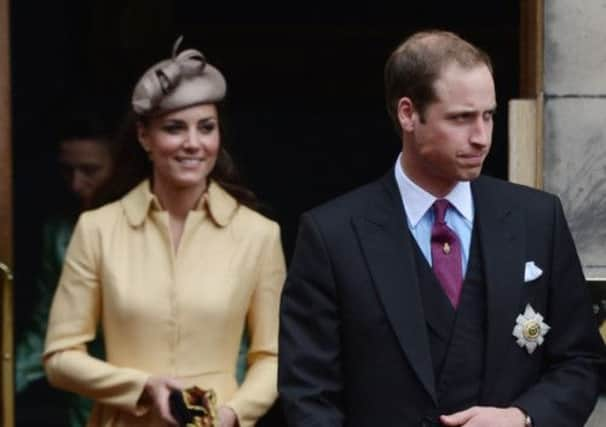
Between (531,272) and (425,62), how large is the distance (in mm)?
612

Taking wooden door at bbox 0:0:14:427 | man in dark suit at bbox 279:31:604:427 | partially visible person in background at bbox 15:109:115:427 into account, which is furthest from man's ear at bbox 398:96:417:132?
partially visible person in background at bbox 15:109:115:427

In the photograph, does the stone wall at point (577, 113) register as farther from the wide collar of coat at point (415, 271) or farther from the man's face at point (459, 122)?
the man's face at point (459, 122)

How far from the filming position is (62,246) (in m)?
8.08

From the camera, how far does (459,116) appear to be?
17.2 feet

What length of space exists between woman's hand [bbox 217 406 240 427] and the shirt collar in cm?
134

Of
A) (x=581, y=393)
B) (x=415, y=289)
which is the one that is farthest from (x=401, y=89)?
(x=581, y=393)

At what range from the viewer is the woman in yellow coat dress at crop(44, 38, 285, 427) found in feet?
21.7

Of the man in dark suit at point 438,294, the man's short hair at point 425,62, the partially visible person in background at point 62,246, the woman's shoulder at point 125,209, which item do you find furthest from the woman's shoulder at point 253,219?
the man's short hair at point 425,62

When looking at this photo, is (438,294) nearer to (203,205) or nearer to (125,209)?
(203,205)

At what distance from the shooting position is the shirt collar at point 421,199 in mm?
5387

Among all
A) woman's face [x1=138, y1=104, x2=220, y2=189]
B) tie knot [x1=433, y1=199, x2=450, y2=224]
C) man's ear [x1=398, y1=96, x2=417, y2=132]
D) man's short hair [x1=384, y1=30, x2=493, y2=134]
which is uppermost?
man's short hair [x1=384, y1=30, x2=493, y2=134]

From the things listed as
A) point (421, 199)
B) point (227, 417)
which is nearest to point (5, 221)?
point (227, 417)

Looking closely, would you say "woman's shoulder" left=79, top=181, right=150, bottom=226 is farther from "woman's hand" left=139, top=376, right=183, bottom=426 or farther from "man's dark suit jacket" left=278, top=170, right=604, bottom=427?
"man's dark suit jacket" left=278, top=170, right=604, bottom=427

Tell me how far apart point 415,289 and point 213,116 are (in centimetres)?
167
